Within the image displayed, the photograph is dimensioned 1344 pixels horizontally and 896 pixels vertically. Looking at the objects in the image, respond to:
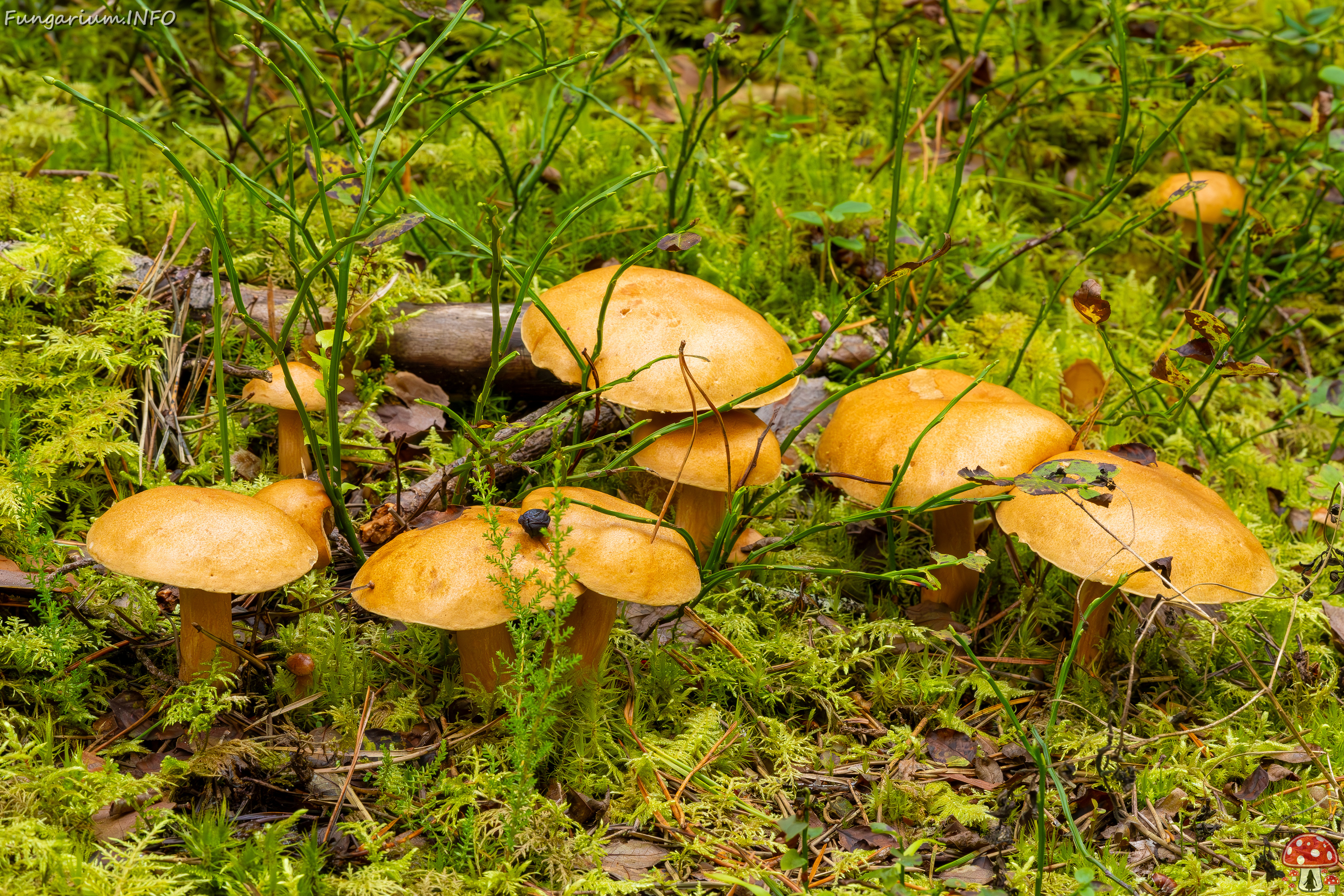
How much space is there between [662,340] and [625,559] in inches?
28.1

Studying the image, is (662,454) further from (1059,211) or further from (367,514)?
(1059,211)

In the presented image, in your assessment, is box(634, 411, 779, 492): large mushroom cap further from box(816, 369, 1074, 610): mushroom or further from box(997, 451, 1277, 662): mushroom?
box(997, 451, 1277, 662): mushroom

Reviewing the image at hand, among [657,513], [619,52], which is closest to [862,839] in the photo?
[657,513]

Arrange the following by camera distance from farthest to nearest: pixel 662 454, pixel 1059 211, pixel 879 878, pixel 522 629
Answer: pixel 1059 211
pixel 662 454
pixel 522 629
pixel 879 878

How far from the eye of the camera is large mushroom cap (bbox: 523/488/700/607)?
223cm

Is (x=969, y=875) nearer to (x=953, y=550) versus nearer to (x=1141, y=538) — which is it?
(x=1141, y=538)

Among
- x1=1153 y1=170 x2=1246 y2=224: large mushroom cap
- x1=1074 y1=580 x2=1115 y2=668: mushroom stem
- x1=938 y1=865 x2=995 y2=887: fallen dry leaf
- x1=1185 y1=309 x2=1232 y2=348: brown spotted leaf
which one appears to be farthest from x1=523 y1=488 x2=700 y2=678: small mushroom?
x1=1153 y1=170 x2=1246 y2=224: large mushroom cap

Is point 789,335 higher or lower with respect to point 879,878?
higher

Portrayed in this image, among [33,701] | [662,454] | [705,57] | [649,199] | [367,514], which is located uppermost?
[705,57]

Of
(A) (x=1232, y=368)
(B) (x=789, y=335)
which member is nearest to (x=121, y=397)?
(B) (x=789, y=335)

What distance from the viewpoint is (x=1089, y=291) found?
2.70 m

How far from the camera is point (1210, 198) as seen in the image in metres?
4.65

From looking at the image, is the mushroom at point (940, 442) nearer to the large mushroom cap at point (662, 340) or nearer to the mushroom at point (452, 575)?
the large mushroom cap at point (662, 340)

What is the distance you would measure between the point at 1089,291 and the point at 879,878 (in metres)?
1.74
